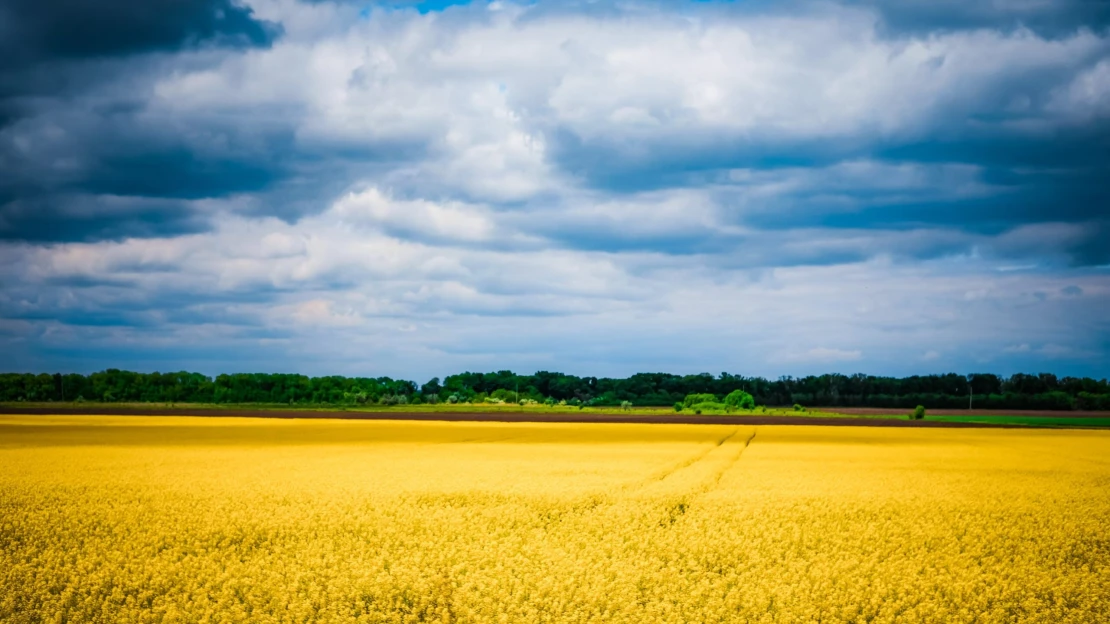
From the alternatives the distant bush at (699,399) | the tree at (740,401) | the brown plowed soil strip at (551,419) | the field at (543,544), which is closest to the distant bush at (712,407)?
the tree at (740,401)

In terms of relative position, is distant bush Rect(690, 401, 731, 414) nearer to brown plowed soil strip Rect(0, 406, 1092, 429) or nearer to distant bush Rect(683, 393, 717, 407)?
distant bush Rect(683, 393, 717, 407)

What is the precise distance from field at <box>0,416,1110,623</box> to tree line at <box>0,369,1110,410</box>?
139489mm

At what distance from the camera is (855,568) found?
52.1ft

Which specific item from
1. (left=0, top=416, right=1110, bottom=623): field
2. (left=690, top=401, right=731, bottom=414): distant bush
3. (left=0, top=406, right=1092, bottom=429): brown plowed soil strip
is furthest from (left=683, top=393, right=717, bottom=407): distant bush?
(left=0, top=416, right=1110, bottom=623): field

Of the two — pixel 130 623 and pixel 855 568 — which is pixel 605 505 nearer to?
pixel 855 568

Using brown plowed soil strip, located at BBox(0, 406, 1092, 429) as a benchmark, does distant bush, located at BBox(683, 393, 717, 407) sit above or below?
above

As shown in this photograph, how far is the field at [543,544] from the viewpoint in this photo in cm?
1366

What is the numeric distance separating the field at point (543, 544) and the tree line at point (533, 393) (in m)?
139

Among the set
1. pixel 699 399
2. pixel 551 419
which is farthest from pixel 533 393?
pixel 551 419

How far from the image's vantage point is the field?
1366 cm

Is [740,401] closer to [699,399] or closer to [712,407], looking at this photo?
[699,399]

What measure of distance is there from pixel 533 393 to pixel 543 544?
18267 cm

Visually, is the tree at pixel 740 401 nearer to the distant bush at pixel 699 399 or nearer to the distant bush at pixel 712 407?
the distant bush at pixel 699 399

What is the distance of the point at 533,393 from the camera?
655 ft
